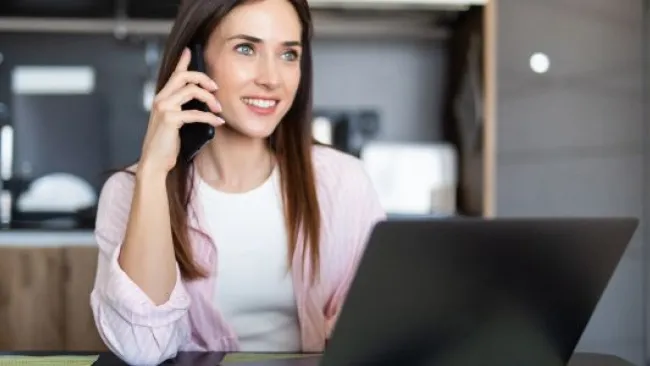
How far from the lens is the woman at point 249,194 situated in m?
1.07

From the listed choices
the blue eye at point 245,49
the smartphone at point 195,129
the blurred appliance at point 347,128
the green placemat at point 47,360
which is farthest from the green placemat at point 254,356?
the blurred appliance at point 347,128

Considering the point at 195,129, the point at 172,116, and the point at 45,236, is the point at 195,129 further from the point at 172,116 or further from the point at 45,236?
the point at 45,236

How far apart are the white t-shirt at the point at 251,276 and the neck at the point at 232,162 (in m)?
0.02

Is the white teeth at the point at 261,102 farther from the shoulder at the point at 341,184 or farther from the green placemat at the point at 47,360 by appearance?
the green placemat at the point at 47,360

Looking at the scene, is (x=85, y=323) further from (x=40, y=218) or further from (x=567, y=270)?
(x=567, y=270)

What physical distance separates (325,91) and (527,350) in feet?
6.30

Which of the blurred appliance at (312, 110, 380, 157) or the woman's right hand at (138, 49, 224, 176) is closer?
the woman's right hand at (138, 49, 224, 176)

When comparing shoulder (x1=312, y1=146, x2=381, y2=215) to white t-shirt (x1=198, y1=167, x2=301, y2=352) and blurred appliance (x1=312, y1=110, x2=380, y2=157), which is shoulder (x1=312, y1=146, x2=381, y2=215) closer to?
white t-shirt (x1=198, y1=167, x2=301, y2=352)

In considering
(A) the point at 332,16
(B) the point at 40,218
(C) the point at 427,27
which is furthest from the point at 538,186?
(B) the point at 40,218

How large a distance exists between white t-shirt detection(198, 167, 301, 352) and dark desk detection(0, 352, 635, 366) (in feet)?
0.72

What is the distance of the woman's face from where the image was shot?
108 centimetres

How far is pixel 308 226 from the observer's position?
1.16m

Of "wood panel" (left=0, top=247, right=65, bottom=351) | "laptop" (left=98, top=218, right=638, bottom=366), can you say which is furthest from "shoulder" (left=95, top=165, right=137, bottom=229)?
"wood panel" (left=0, top=247, right=65, bottom=351)

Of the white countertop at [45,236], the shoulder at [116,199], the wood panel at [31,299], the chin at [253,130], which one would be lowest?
the wood panel at [31,299]
